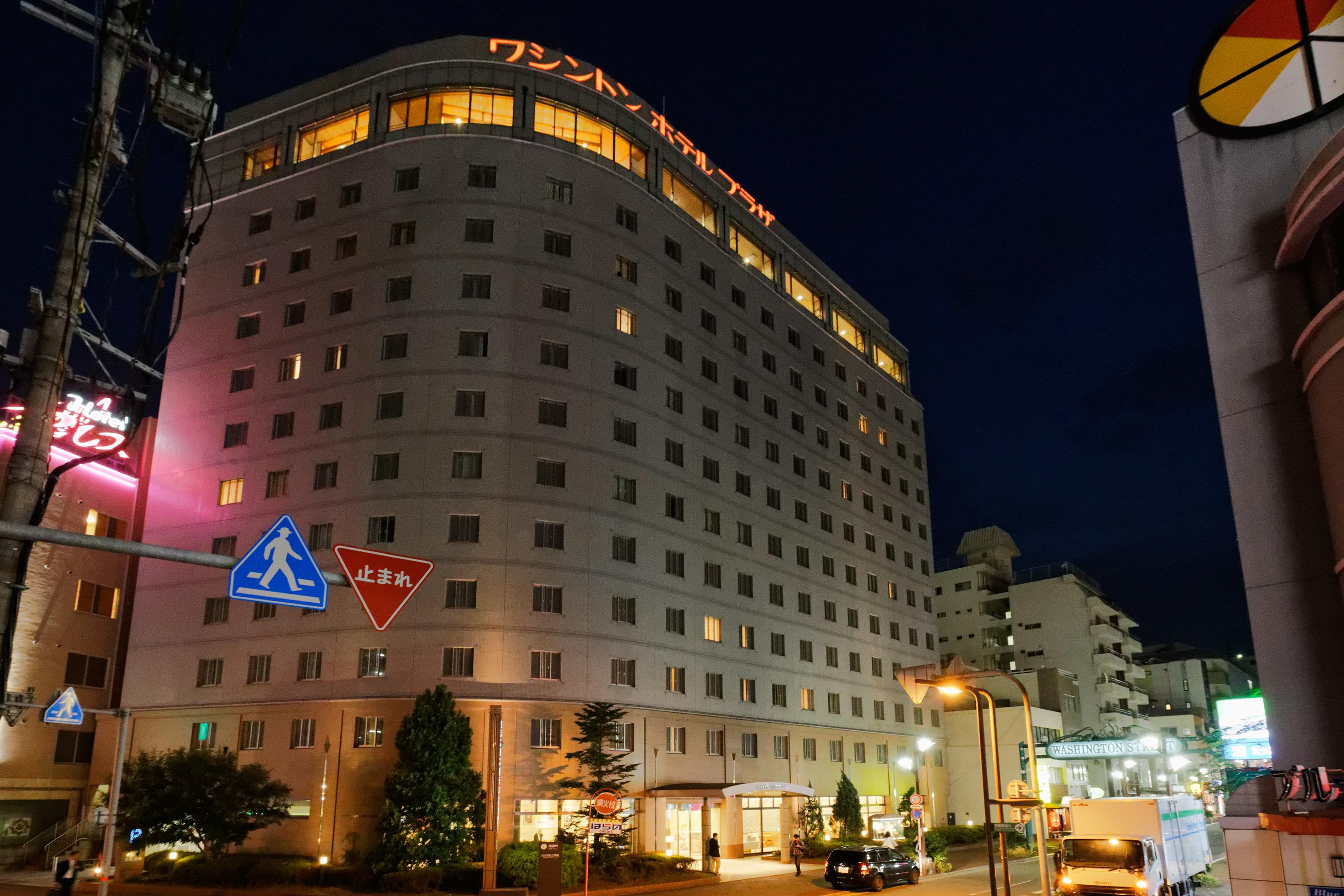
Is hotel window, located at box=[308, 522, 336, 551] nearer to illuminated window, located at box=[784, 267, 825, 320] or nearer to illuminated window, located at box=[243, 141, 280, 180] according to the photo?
illuminated window, located at box=[243, 141, 280, 180]

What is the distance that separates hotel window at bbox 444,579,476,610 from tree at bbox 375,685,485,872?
4.10 metres

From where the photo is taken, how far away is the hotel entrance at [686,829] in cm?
4834

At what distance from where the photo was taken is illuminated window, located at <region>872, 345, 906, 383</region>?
270 feet

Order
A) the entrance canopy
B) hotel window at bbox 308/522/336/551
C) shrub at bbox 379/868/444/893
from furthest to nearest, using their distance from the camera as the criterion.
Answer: the entrance canopy, hotel window at bbox 308/522/336/551, shrub at bbox 379/868/444/893

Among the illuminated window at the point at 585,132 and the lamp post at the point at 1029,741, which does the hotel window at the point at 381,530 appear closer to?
the illuminated window at the point at 585,132

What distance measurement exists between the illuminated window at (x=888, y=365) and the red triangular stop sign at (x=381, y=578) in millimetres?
71813

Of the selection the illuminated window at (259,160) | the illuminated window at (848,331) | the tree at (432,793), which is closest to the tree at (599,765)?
the tree at (432,793)

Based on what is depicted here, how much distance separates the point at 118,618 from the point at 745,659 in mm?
33491

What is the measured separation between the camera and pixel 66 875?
23.0m

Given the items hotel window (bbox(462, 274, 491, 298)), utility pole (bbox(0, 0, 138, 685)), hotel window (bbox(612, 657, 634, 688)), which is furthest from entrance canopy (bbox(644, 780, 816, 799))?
utility pole (bbox(0, 0, 138, 685))

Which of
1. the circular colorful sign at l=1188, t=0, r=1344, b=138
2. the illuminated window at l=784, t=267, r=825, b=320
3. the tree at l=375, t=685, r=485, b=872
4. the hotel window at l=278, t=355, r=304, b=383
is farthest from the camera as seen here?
the illuminated window at l=784, t=267, r=825, b=320

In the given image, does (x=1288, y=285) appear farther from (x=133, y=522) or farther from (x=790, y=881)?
(x=133, y=522)

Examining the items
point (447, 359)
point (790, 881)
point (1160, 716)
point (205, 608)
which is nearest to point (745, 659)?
point (790, 881)

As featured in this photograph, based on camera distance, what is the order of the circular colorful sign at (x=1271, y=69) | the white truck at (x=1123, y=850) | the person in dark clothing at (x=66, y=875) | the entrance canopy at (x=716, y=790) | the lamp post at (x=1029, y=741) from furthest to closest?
the entrance canopy at (x=716, y=790), the white truck at (x=1123, y=850), the lamp post at (x=1029, y=741), the person in dark clothing at (x=66, y=875), the circular colorful sign at (x=1271, y=69)
